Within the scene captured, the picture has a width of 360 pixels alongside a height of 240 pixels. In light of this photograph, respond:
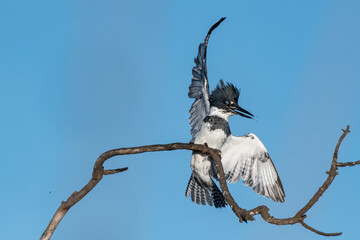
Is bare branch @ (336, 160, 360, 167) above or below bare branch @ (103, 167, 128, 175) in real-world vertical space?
below

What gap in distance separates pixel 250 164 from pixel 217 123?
3.12ft

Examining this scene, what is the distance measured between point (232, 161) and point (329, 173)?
123 inches

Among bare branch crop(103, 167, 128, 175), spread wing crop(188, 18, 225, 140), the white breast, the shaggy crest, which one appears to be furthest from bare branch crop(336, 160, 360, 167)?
spread wing crop(188, 18, 225, 140)

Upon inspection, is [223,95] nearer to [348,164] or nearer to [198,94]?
[198,94]

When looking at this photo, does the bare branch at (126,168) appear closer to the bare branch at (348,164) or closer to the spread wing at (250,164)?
the bare branch at (348,164)

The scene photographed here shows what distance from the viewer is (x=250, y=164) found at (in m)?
7.67

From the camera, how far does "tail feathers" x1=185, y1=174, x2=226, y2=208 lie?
25.6 ft

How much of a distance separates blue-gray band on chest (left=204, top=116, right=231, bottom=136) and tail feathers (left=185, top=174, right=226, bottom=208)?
3.22 ft

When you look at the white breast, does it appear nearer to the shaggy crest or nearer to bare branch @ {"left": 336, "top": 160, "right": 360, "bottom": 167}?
the shaggy crest

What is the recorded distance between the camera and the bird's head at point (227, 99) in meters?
7.47

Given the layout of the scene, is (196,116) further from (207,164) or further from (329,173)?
(329,173)

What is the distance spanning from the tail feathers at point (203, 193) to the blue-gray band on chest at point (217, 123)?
0.98 meters

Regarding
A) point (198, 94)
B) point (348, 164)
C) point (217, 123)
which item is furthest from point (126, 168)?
point (198, 94)

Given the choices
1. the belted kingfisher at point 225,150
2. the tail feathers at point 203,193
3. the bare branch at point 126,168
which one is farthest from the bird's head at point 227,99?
the bare branch at point 126,168
